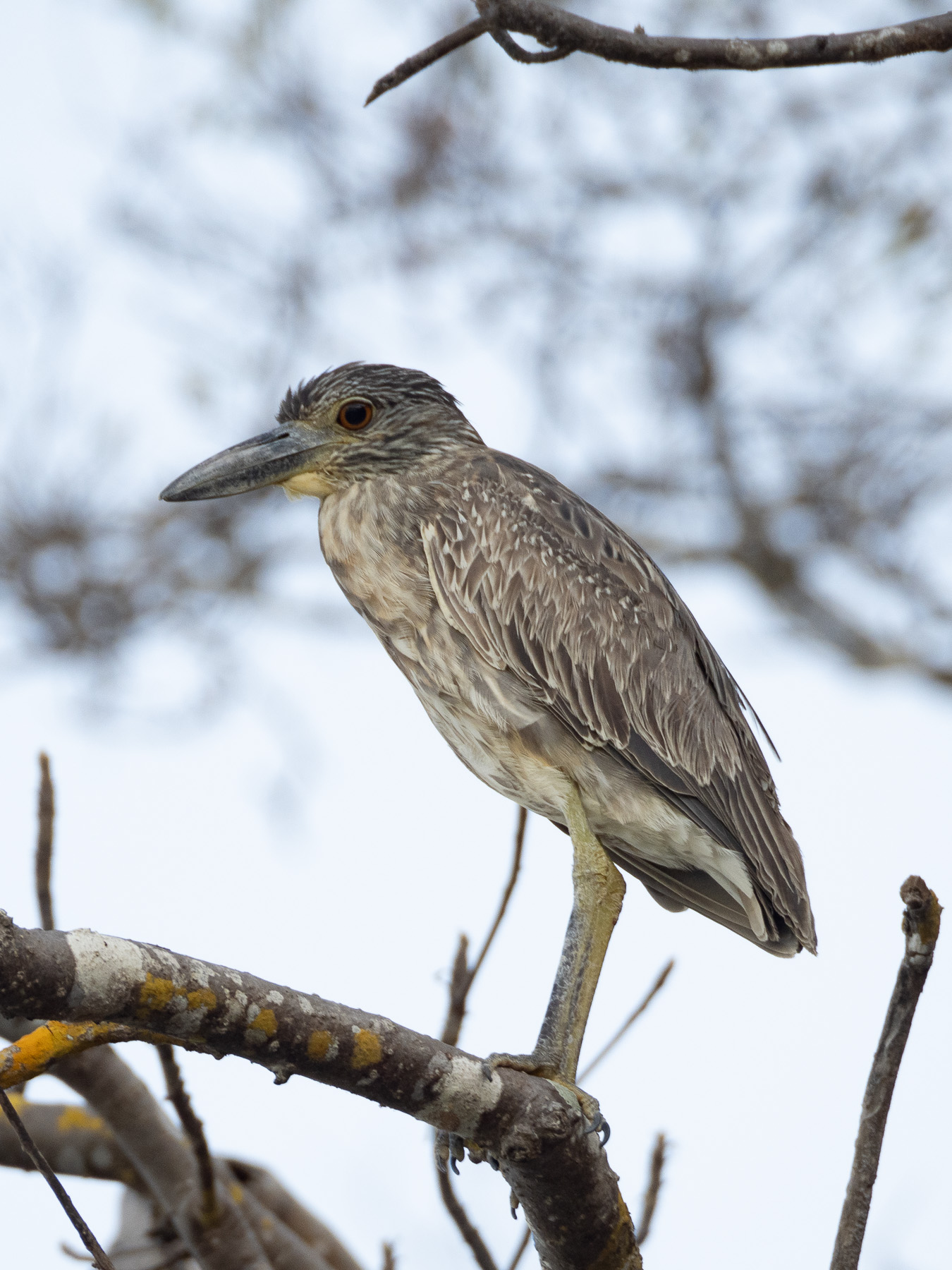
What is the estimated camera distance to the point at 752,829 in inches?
147

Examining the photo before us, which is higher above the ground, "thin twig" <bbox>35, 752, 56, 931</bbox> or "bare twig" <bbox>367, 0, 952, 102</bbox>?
"bare twig" <bbox>367, 0, 952, 102</bbox>

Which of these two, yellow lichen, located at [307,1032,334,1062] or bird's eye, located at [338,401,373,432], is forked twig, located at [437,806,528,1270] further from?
bird's eye, located at [338,401,373,432]

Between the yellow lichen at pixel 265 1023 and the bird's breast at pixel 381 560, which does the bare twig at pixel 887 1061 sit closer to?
the yellow lichen at pixel 265 1023

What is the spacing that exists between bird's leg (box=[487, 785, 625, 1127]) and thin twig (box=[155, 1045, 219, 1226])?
2.09 ft

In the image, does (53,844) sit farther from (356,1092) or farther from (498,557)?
(498,557)

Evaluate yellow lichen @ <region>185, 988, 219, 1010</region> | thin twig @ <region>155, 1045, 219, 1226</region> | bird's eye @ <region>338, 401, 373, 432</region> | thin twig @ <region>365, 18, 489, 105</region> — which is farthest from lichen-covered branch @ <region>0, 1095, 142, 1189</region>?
thin twig @ <region>365, 18, 489, 105</region>

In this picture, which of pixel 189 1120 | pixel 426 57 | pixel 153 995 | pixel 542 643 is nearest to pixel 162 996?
pixel 153 995

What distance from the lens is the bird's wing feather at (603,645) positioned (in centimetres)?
361

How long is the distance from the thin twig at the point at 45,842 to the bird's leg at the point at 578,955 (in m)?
1.01

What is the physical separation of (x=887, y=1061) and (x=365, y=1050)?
832mm

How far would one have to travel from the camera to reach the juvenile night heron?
11.7 feet

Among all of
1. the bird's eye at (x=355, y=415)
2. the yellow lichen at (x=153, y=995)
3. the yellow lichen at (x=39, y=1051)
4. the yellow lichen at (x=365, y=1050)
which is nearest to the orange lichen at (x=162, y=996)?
the yellow lichen at (x=153, y=995)

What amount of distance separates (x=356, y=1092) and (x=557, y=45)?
178 centimetres

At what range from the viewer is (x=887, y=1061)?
2145mm
